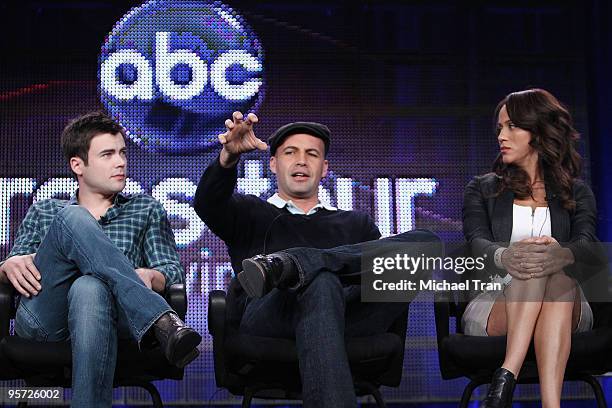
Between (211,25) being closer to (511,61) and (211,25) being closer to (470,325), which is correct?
(511,61)

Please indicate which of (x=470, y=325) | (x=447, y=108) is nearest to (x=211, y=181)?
(x=470, y=325)

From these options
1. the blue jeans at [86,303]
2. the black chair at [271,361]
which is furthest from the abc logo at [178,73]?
the black chair at [271,361]

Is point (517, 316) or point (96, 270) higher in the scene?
point (96, 270)

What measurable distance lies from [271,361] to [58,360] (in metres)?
0.66

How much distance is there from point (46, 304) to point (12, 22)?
80.0 inches

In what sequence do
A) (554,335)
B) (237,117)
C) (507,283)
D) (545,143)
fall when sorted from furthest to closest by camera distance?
(545,143), (507,283), (237,117), (554,335)

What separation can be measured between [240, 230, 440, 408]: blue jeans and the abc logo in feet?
4.94

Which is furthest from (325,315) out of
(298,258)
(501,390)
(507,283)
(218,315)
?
(507,283)

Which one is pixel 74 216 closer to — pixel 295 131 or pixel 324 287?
pixel 324 287

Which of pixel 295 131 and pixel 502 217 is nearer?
pixel 502 217

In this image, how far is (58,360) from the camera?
2.71 m

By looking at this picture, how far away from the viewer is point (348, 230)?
11.2 feet

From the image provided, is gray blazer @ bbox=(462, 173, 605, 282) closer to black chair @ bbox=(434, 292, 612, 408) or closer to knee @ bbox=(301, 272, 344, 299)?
black chair @ bbox=(434, 292, 612, 408)

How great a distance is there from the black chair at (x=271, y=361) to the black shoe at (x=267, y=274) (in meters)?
0.21
